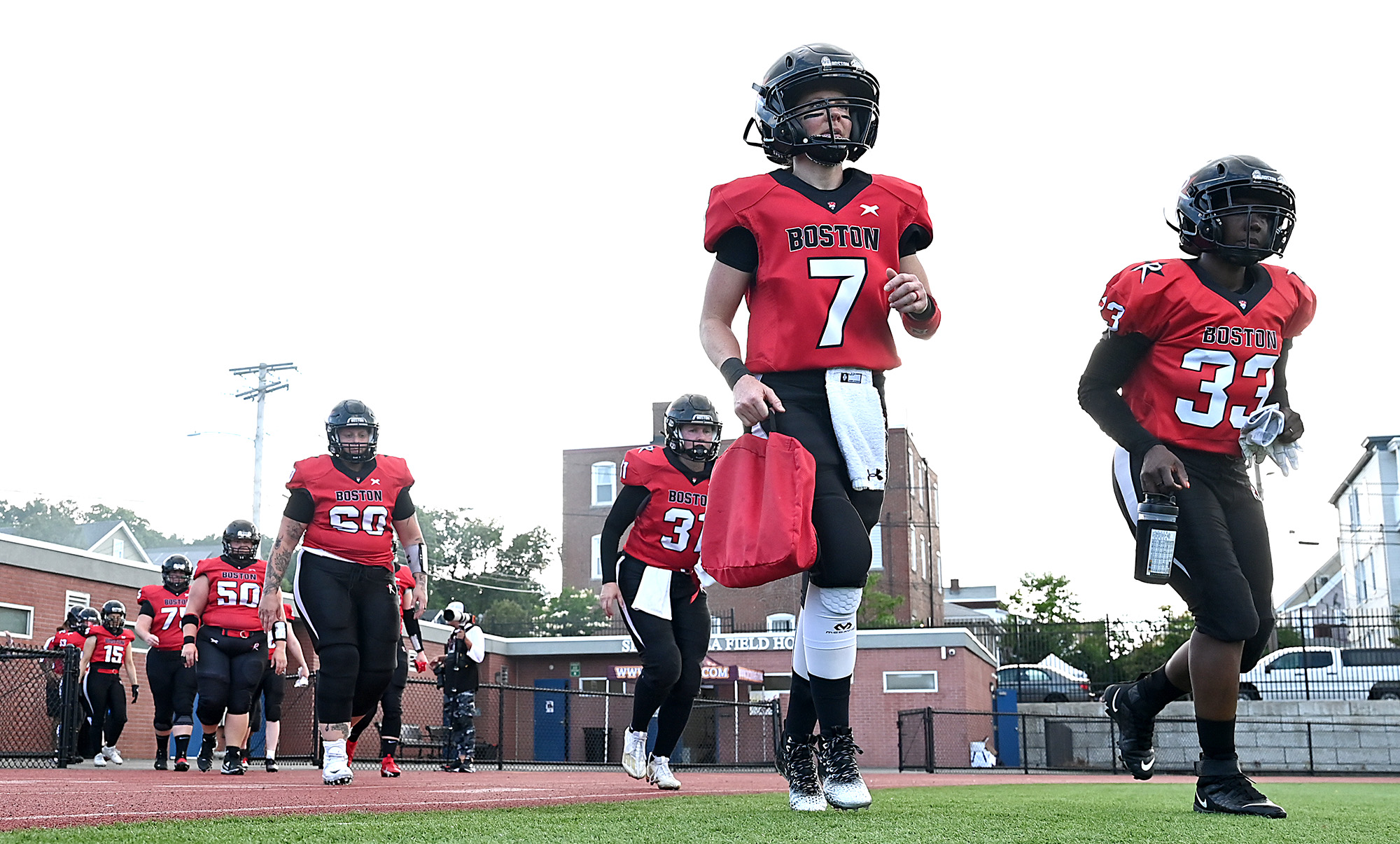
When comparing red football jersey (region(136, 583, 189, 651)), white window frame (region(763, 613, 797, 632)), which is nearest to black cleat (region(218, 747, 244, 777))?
red football jersey (region(136, 583, 189, 651))

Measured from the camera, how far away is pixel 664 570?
8008 millimetres

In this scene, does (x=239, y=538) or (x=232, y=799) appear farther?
(x=239, y=538)

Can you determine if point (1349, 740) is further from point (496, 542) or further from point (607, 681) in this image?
point (496, 542)

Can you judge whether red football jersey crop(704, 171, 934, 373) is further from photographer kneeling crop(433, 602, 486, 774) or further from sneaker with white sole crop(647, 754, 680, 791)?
photographer kneeling crop(433, 602, 486, 774)

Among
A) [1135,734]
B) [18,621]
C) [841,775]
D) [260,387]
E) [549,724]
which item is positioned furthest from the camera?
[260,387]

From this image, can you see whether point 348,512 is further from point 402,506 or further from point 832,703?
point 832,703

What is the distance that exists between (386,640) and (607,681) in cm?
2657

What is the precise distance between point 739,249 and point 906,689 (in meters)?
28.0

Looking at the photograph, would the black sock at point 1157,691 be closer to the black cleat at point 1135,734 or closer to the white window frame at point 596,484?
the black cleat at point 1135,734

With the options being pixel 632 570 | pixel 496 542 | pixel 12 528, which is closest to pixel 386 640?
pixel 632 570

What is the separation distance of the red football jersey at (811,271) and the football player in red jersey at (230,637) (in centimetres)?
745

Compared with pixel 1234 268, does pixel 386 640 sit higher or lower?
lower

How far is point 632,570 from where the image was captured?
26.4 feet

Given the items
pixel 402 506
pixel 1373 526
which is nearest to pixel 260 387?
pixel 402 506
